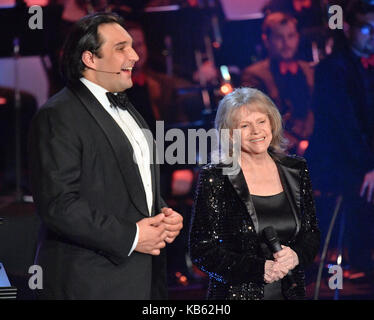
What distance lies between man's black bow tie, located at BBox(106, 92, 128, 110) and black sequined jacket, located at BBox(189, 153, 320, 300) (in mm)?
447

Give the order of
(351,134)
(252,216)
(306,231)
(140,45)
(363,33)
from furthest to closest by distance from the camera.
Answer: (140,45), (363,33), (351,134), (306,231), (252,216)

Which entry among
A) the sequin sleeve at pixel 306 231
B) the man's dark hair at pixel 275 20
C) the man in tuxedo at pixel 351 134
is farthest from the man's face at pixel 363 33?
the sequin sleeve at pixel 306 231

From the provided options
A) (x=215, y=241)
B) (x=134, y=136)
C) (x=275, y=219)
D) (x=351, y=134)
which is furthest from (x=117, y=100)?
(x=351, y=134)

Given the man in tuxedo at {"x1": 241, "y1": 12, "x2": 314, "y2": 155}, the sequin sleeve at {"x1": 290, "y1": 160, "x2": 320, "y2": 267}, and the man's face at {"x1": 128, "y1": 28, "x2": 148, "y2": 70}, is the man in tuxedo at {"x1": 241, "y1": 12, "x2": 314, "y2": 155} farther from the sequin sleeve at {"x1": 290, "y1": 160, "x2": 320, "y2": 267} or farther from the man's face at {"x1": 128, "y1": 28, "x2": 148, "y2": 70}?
the sequin sleeve at {"x1": 290, "y1": 160, "x2": 320, "y2": 267}

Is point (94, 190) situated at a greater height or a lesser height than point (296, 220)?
greater

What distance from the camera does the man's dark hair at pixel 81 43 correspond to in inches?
102

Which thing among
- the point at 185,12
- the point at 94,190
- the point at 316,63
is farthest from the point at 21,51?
the point at 94,190

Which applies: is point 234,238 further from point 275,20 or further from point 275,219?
point 275,20

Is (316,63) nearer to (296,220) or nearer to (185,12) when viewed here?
(185,12)

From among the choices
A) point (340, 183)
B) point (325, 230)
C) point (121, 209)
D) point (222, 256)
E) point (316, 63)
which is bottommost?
point (325, 230)

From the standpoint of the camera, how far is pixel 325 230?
5199 millimetres

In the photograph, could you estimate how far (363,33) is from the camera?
5199 mm

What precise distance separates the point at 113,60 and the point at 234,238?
0.87 metres

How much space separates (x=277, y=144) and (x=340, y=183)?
2434mm
